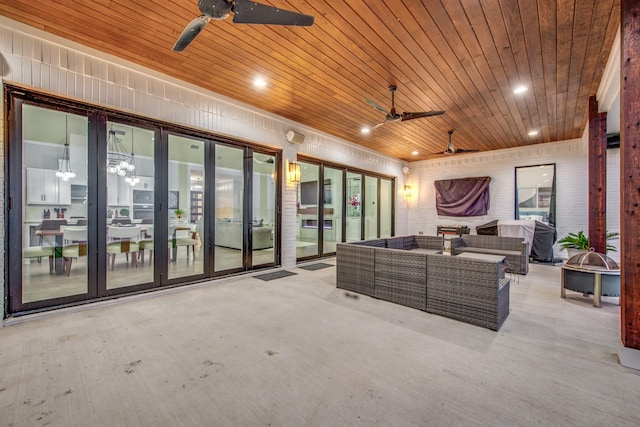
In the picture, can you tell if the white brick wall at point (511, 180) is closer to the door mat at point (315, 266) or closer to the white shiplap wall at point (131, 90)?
the door mat at point (315, 266)

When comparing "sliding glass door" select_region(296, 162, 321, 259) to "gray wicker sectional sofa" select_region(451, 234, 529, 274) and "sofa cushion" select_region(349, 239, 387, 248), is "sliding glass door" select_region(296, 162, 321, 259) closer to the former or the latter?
"sofa cushion" select_region(349, 239, 387, 248)

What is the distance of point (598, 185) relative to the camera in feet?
14.1

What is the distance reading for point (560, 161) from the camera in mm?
7324

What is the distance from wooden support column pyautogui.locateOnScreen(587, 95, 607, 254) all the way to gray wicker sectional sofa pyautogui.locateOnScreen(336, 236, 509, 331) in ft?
8.16

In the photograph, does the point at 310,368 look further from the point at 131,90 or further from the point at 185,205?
the point at 131,90

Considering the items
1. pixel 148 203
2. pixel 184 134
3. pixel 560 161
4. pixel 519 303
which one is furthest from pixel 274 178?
pixel 560 161

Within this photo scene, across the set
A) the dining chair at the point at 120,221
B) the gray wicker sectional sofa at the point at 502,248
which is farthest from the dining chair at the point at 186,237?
the gray wicker sectional sofa at the point at 502,248

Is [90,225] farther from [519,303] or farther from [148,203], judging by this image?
[519,303]

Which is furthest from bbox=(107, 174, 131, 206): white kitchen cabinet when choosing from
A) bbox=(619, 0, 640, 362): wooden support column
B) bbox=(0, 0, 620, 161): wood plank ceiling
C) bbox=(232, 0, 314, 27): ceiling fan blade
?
bbox=(619, 0, 640, 362): wooden support column

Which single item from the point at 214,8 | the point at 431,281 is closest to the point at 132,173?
the point at 214,8

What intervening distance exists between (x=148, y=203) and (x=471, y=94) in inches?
210

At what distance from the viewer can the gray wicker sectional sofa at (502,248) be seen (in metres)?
5.34

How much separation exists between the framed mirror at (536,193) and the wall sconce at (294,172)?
6486mm

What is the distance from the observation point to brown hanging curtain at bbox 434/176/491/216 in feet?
27.6
